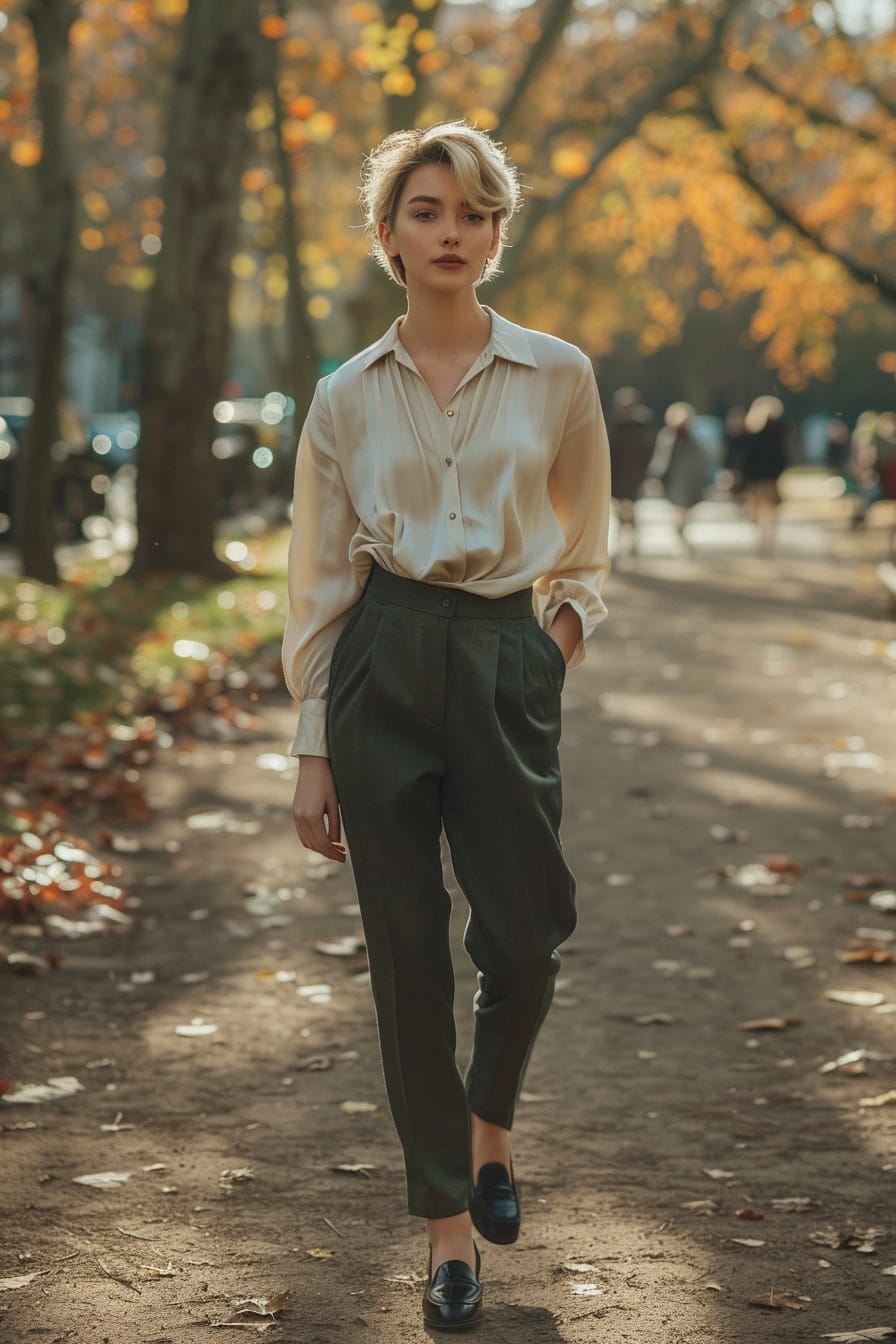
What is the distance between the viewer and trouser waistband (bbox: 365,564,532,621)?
12.4 feet

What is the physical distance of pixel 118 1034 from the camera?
5.95 metres

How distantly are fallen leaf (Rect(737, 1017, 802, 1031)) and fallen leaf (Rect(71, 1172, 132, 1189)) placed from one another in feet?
6.60

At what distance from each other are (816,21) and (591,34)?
7.50m

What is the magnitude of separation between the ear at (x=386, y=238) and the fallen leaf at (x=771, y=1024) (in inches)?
114

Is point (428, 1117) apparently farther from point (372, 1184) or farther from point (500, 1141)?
point (372, 1184)

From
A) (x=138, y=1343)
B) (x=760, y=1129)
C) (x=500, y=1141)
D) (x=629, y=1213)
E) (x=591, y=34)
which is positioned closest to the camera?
(x=138, y=1343)

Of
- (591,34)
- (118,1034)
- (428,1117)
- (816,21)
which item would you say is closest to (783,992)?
(118,1034)

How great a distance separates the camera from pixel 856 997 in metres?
6.28

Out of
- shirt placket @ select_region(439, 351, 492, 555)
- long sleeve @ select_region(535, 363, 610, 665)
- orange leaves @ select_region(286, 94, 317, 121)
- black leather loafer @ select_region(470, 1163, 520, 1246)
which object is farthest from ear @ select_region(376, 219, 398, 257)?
orange leaves @ select_region(286, 94, 317, 121)

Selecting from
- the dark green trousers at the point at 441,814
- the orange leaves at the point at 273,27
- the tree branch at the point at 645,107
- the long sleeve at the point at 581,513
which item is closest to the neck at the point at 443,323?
the long sleeve at the point at 581,513

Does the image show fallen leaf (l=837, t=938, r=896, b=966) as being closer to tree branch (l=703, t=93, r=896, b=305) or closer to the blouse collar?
the blouse collar

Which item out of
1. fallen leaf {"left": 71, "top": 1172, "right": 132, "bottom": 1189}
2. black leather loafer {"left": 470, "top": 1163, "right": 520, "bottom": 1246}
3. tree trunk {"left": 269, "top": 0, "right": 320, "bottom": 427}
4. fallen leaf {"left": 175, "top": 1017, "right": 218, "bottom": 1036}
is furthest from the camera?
tree trunk {"left": 269, "top": 0, "right": 320, "bottom": 427}

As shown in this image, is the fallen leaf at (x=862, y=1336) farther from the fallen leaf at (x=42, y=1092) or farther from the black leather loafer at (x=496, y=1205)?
the fallen leaf at (x=42, y=1092)

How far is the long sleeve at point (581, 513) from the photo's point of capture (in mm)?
4027
